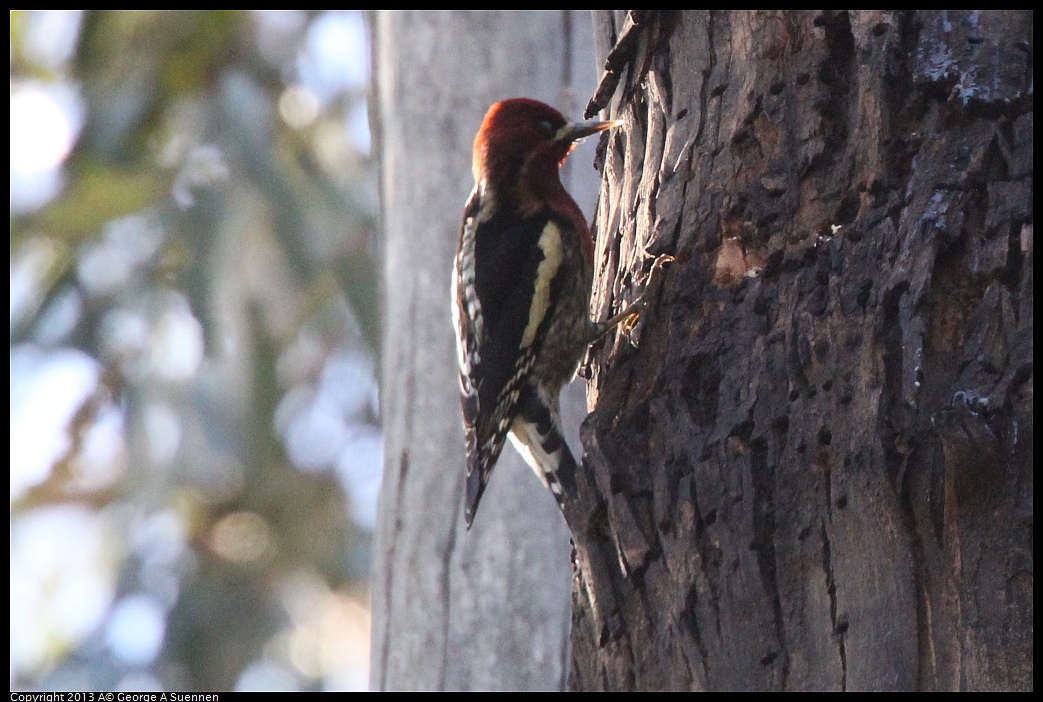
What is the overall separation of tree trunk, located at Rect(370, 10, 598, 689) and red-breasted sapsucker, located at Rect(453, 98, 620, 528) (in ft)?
1.30

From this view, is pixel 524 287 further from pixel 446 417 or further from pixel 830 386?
pixel 830 386

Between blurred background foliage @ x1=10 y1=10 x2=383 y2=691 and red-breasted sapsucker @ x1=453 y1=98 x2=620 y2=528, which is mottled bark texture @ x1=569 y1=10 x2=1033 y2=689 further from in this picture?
blurred background foliage @ x1=10 y1=10 x2=383 y2=691

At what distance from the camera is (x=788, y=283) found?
2203mm

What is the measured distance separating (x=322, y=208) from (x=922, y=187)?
5014 mm

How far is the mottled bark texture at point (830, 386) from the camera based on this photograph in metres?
1.80

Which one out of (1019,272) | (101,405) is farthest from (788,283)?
(101,405)

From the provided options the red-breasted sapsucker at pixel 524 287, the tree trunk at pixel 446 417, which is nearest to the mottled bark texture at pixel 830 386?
the red-breasted sapsucker at pixel 524 287

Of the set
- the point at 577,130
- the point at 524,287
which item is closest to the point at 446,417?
the point at 524,287

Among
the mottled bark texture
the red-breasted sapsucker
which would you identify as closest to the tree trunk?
the red-breasted sapsucker

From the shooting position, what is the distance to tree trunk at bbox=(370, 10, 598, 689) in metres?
3.47

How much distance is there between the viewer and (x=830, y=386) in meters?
2.02

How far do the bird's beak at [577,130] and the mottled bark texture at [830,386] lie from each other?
535 mm

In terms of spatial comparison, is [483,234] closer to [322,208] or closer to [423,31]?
[423,31]

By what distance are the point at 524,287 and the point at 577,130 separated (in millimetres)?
428
